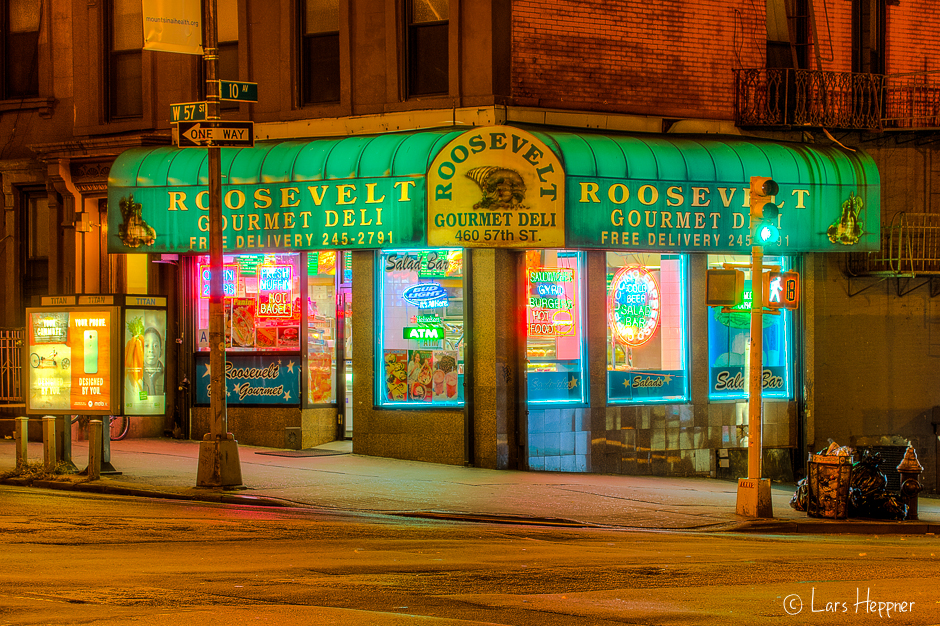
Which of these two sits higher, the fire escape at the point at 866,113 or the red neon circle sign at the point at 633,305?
the fire escape at the point at 866,113

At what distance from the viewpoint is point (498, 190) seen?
15.4 metres

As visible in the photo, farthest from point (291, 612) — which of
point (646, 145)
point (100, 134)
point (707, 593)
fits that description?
point (100, 134)

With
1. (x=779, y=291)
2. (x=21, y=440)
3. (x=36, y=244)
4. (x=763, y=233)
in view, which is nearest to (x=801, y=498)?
(x=779, y=291)

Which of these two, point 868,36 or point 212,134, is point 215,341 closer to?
point 212,134

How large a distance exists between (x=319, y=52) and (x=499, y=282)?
5.52 m

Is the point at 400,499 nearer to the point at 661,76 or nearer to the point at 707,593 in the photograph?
the point at 707,593

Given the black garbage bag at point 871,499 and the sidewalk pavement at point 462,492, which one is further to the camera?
the black garbage bag at point 871,499

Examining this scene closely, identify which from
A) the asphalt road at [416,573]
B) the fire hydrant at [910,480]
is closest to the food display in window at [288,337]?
the asphalt road at [416,573]

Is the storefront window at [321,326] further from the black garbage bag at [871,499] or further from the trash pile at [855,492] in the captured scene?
the black garbage bag at [871,499]

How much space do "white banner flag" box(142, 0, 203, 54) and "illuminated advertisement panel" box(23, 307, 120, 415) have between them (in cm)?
391

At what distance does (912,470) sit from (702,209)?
5.50 m

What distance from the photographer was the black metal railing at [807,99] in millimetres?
18250

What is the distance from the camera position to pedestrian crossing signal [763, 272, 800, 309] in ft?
43.9

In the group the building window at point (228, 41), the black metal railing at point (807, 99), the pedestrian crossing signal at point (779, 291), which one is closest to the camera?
the pedestrian crossing signal at point (779, 291)
